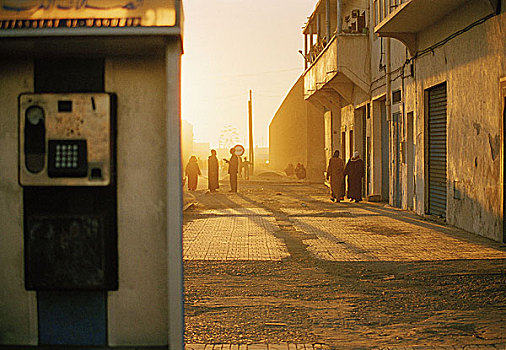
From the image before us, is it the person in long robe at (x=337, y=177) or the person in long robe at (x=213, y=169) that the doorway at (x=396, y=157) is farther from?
the person in long robe at (x=213, y=169)

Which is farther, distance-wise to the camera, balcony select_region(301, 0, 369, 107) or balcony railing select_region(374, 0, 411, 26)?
balcony select_region(301, 0, 369, 107)

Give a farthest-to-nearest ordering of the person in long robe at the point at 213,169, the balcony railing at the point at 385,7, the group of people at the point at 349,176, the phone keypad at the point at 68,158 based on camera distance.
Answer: the person in long robe at the point at 213,169
the group of people at the point at 349,176
the balcony railing at the point at 385,7
the phone keypad at the point at 68,158

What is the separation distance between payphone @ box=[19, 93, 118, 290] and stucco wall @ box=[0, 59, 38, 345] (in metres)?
0.16

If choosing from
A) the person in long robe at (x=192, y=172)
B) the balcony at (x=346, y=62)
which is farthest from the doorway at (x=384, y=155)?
the person in long robe at (x=192, y=172)

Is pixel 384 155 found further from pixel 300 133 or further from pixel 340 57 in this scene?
pixel 300 133

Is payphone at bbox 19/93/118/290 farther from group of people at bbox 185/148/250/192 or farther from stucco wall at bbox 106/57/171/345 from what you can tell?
group of people at bbox 185/148/250/192

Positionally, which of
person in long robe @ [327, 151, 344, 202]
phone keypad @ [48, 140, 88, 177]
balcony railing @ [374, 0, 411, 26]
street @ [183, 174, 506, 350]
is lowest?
street @ [183, 174, 506, 350]

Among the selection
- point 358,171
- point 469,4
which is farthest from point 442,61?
point 358,171

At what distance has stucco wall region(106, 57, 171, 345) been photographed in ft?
14.6

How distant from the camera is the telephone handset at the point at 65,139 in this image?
430cm

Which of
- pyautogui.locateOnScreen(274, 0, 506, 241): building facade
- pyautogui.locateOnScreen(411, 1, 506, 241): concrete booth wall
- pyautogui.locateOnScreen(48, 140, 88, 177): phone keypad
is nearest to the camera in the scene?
pyautogui.locateOnScreen(48, 140, 88, 177): phone keypad

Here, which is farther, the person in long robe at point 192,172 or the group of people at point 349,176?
the person in long robe at point 192,172

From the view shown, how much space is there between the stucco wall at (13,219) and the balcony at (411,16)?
31.4 ft

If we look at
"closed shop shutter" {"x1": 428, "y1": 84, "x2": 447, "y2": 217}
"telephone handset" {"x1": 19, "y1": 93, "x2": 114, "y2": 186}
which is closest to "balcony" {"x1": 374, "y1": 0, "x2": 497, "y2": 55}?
"closed shop shutter" {"x1": 428, "y1": 84, "x2": 447, "y2": 217}
